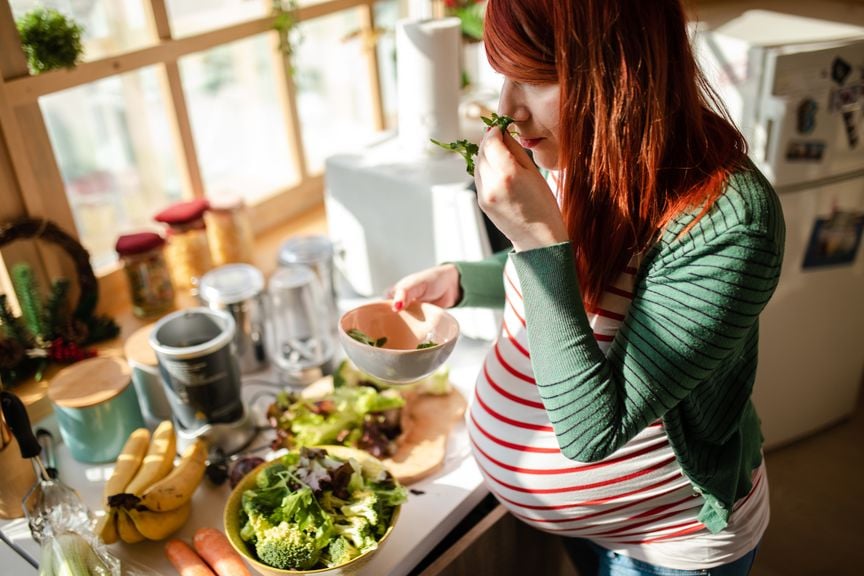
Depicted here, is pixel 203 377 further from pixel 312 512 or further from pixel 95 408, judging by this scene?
pixel 312 512

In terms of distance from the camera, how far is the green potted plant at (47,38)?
4.26ft

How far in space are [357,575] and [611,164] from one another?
0.62m

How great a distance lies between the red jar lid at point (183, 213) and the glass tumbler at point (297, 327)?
10.6 inches

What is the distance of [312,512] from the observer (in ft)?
3.21

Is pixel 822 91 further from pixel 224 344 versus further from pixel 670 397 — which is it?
pixel 224 344

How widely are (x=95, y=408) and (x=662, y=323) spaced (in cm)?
87

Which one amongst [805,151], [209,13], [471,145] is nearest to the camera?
[471,145]

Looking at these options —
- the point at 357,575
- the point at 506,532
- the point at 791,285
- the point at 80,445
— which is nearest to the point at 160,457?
the point at 80,445

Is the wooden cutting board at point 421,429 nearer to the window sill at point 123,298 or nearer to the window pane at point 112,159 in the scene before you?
the window sill at point 123,298

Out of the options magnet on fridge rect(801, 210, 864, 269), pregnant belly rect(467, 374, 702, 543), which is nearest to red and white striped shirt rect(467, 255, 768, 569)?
pregnant belly rect(467, 374, 702, 543)

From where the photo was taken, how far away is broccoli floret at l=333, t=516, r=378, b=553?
37.9 inches

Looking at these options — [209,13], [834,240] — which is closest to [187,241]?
[209,13]

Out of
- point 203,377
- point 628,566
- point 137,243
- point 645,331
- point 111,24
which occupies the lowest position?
point 628,566

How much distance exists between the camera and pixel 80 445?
3.93 ft
